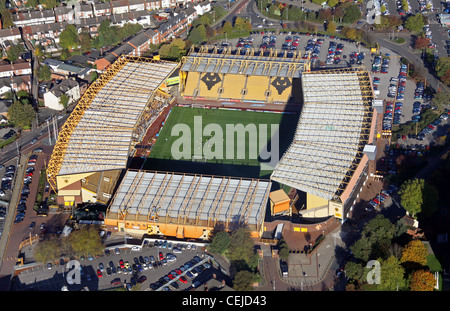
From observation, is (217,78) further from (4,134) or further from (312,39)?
(4,134)

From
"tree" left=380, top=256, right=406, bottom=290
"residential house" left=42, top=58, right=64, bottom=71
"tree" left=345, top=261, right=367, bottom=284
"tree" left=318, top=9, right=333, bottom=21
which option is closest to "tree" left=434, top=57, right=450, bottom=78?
"tree" left=318, top=9, right=333, bottom=21

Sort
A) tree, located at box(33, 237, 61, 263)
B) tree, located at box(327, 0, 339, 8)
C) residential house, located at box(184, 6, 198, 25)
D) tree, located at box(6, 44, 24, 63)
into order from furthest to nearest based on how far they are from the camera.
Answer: tree, located at box(327, 0, 339, 8), residential house, located at box(184, 6, 198, 25), tree, located at box(6, 44, 24, 63), tree, located at box(33, 237, 61, 263)

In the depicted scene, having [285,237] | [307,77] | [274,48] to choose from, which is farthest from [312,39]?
[285,237]

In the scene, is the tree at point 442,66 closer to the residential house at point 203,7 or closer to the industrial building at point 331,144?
the industrial building at point 331,144

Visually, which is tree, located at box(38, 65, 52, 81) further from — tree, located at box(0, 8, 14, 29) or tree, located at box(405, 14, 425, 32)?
tree, located at box(405, 14, 425, 32)

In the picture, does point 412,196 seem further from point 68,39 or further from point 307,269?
point 68,39

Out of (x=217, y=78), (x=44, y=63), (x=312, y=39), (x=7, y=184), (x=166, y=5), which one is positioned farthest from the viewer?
(x=166, y=5)
